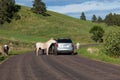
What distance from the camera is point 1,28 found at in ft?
470

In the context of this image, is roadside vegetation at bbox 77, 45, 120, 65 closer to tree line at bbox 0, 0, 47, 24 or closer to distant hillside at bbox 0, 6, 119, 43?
distant hillside at bbox 0, 6, 119, 43

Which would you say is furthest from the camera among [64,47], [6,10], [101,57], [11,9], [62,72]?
[11,9]

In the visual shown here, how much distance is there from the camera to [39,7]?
561 feet

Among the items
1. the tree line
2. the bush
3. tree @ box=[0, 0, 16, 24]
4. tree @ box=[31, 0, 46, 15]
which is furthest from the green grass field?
the bush

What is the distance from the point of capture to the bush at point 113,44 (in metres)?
33.9

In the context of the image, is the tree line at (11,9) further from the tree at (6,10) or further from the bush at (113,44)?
the bush at (113,44)

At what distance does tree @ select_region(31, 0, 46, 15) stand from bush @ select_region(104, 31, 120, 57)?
440 ft

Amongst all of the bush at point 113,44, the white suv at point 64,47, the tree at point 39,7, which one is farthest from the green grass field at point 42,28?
the bush at point 113,44

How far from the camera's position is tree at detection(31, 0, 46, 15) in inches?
6614

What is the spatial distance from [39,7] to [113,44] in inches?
5453

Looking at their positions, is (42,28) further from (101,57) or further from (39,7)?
(101,57)

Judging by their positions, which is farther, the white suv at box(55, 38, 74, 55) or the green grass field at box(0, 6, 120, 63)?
the green grass field at box(0, 6, 120, 63)

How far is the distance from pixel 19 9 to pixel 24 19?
8.09m

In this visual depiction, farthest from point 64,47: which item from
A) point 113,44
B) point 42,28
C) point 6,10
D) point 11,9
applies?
point 11,9
